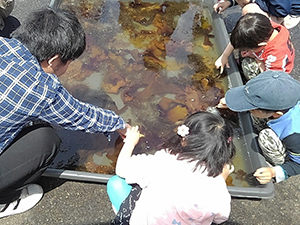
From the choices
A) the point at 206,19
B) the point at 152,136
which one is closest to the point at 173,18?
the point at 206,19

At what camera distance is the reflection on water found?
221 cm

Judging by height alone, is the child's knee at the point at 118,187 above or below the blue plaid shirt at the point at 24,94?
below

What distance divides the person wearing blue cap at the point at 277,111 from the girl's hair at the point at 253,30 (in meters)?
0.45

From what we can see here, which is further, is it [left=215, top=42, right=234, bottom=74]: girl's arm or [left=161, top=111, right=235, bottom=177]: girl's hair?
[left=215, top=42, right=234, bottom=74]: girl's arm

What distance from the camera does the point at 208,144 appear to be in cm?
134

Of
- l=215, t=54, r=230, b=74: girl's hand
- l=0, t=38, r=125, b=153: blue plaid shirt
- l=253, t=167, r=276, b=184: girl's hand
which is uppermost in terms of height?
l=0, t=38, r=125, b=153: blue plaid shirt

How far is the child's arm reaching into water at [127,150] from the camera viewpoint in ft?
5.39

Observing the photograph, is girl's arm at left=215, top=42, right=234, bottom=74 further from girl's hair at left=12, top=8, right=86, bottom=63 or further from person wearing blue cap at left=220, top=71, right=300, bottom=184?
girl's hair at left=12, top=8, right=86, bottom=63

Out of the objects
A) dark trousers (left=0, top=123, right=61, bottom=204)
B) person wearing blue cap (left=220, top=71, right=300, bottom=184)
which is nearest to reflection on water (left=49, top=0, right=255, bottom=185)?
dark trousers (left=0, top=123, right=61, bottom=204)

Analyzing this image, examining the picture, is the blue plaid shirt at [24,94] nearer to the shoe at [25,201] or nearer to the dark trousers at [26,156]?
the dark trousers at [26,156]

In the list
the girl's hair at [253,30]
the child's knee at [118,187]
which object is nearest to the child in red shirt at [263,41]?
the girl's hair at [253,30]

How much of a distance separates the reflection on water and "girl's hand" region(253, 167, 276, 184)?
708mm

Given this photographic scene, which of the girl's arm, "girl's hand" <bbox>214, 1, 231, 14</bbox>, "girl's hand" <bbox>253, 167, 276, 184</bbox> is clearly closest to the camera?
"girl's hand" <bbox>253, 167, 276, 184</bbox>

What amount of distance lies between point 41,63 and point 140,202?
2.81 feet
